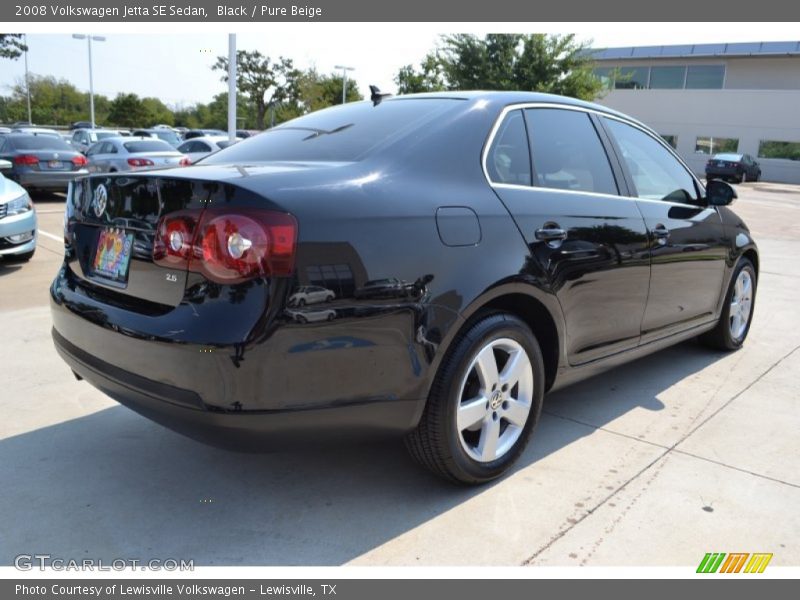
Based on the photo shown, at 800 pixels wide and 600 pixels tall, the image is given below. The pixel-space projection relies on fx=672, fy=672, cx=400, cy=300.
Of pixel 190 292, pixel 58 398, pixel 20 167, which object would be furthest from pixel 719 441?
pixel 20 167

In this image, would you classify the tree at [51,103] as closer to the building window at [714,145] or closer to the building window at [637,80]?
the building window at [637,80]

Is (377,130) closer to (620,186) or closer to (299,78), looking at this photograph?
(620,186)

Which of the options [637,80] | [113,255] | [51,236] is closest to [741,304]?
[113,255]

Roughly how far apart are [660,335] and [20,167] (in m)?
13.6

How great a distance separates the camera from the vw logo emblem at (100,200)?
2.62 metres

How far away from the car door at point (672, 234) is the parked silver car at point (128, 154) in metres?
12.5

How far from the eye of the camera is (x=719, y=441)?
11.3ft

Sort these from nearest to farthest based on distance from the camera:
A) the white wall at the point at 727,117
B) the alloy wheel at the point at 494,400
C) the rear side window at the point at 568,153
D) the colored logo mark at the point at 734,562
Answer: the colored logo mark at the point at 734,562 → the alloy wheel at the point at 494,400 → the rear side window at the point at 568,153 → the white wall at the point at 727,117

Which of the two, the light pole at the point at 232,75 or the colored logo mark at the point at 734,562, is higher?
the light pole at the point at 232,75

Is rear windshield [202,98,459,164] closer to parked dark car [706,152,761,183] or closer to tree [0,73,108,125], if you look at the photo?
parked dark car [706,152,761,183]

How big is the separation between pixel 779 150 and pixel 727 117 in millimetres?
3266

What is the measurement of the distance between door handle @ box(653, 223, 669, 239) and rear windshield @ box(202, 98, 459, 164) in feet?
4.71

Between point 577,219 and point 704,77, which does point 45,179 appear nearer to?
point 577,219

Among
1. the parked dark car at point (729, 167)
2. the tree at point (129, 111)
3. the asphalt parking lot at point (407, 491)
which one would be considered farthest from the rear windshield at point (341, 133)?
the tree at point (129, 111)
